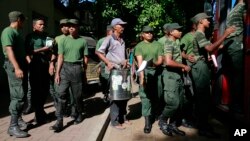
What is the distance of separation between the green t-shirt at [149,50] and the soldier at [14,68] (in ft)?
7.34

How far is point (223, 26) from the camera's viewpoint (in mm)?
7422

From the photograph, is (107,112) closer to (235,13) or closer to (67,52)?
(67,52)

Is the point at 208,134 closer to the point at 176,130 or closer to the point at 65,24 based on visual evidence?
the point at 176,130

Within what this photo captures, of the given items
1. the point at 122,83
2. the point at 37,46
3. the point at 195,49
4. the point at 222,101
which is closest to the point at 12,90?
the point at 37,46

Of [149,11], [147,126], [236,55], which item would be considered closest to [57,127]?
[147,126]

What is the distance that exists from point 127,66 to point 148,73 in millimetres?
442

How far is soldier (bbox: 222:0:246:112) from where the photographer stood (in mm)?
6117

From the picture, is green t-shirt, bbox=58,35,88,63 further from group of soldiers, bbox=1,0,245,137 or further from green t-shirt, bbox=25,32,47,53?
green t-shirt, bbox=25,32,47,53

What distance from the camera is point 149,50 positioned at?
291 inches

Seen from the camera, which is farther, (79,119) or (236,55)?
(79,119)

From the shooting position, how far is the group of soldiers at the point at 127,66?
6.37 meters

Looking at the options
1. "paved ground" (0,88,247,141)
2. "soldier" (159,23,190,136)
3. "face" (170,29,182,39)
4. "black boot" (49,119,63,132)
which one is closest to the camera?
"paved ground" (0,88,247,141)

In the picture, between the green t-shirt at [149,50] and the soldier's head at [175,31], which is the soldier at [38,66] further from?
the soldier's head at [175,31]

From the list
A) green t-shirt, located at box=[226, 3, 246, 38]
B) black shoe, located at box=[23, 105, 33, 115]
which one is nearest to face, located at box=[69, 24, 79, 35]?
black shoe, located at box=[23, 105, 33, 115]
